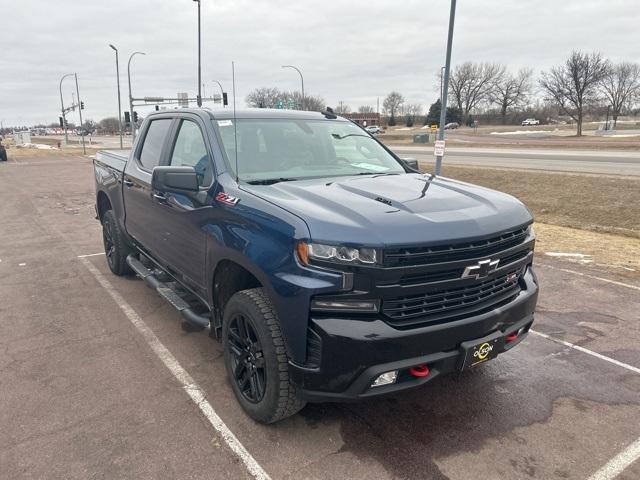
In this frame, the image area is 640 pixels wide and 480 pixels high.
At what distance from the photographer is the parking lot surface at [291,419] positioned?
285 cm

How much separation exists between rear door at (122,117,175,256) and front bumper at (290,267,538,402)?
2.31 m

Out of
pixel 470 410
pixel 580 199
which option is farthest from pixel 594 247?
pixel 470 410

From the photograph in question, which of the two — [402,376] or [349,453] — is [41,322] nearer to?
[349,453]

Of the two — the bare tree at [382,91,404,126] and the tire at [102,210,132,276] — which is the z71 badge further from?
the bare tree at [382,91,404,126]

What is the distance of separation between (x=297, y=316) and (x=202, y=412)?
119 cm

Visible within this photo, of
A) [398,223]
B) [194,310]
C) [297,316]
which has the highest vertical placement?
[398,223]

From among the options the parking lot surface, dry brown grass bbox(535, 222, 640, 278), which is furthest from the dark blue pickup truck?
dry brown grass bbox(535, 222, 640, 278)

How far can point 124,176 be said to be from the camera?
535 cm

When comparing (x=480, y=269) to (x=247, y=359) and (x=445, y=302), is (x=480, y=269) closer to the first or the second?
(x=445, y=302)

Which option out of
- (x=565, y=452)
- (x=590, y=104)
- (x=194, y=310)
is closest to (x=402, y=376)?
(x=565, y=452)

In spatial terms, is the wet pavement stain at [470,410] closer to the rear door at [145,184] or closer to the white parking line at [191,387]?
the white parking line at [191,387]

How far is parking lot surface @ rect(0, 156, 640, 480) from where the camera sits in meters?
2.85

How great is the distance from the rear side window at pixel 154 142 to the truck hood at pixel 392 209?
5.74ft

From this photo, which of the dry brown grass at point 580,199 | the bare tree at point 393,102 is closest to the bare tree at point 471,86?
the bare tree at point 393,102
